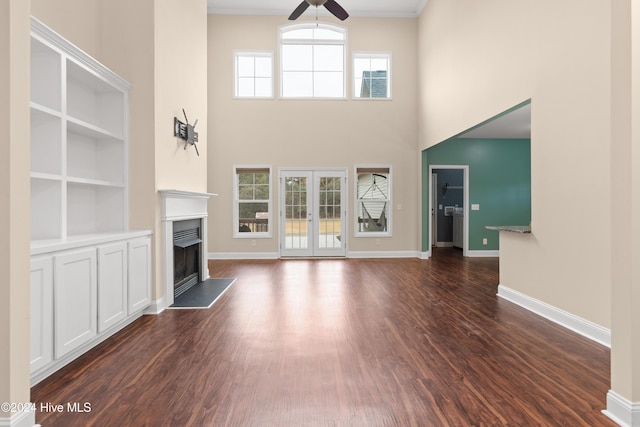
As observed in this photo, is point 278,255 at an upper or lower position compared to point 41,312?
lower

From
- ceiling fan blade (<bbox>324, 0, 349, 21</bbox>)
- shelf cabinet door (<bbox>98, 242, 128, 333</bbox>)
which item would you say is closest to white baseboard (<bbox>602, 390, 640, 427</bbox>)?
shelf cabinet door (<bbox>98, 242, 128, 333</bbox>)

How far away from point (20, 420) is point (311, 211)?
21.5 feet

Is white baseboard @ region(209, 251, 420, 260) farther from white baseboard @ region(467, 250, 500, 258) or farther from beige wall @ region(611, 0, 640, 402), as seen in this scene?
beige wall @ region(611, 0, 640, 402)

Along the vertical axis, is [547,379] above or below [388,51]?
below

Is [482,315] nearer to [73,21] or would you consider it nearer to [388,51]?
[73,21]

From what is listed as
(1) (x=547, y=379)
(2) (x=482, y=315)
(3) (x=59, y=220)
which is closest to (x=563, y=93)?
(2) (x=482, y=315)

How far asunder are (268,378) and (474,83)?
473 centimetres

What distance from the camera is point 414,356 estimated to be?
2.67 metres

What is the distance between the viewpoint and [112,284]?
9.86ft

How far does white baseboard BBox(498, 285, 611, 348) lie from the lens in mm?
2919

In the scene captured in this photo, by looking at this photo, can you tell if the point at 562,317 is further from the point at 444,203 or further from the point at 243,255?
the point at 444,203

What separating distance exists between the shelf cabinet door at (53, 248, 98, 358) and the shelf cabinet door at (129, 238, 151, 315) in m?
0.55

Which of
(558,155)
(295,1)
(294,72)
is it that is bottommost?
(558,155)

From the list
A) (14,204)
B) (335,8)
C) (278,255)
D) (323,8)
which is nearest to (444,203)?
(278,255)
